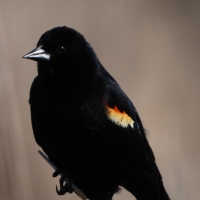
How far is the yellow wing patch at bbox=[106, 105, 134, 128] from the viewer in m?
0.71

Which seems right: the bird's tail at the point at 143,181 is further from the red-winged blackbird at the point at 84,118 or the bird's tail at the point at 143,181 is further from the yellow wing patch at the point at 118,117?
the yellow wing patch at the point at 118,117

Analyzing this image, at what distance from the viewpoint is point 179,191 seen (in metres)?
1.35

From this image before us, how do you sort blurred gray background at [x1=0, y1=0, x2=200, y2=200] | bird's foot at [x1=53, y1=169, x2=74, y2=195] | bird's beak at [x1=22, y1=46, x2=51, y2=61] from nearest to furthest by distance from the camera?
1. bird's beak at [x1=22, y1=46, x2=51, y2=61]
2. bird's foot at [x1=53, y1=169, x2=74, y2=195]
3. blurred gray background at [x1=0, y1=0, x2=200, y2=200]

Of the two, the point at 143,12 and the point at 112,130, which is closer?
the point at 112,130

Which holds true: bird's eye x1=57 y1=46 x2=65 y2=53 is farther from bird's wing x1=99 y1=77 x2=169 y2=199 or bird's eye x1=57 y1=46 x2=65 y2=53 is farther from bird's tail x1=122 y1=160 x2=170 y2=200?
bird's tail x1=122 y1=160 x2=170 y2=200

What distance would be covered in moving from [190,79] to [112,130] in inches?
28.9

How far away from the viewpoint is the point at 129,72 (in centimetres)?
132

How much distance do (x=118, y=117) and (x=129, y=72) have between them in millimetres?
618

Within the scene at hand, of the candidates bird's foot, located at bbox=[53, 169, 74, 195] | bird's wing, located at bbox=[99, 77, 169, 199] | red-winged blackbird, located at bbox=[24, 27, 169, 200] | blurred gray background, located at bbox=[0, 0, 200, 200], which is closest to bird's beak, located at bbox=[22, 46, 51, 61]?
red-winged blackbird, located at bbox=[24, 27, 169, 200]

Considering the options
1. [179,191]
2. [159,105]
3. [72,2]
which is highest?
[72,2]

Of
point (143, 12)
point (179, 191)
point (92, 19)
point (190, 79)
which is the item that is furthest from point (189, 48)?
point (179, 191)

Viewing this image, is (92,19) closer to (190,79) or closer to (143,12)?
(143,12)

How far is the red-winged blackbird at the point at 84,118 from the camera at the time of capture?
27.1 inches

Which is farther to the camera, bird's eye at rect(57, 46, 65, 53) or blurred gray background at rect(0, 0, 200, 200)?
blurred gray background at rect(0, 0, 200, 200)
